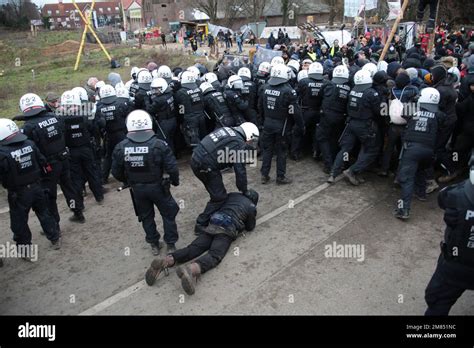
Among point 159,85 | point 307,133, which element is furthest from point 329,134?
point 159,85

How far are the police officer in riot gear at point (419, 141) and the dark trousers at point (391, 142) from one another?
31.3 inches

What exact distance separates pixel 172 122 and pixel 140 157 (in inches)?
151

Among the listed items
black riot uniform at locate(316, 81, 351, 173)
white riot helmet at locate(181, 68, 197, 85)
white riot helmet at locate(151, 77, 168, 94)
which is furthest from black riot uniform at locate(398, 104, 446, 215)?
white riot helmet at locate(151, 77, 168, 94)

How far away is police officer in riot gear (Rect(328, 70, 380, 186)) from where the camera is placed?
285 inches

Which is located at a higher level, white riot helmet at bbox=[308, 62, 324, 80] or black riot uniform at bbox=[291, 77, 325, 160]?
white riot helmet at bbox=[308, 62, 324, 80]

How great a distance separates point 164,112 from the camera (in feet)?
29.0

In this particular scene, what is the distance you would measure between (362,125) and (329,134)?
98cm

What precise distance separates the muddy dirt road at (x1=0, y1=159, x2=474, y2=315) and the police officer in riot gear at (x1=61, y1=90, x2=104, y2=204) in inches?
25.2

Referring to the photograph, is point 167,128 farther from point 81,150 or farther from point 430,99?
point 430,99

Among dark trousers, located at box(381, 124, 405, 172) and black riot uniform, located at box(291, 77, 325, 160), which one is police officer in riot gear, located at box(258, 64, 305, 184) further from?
dark trousers, located at box(381, 124, 405, 172)

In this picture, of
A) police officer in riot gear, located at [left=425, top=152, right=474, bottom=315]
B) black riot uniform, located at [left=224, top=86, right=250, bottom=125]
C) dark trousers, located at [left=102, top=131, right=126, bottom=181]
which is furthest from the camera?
black riot uniform, located at [left=224, top=86, right=250, bottom=125]

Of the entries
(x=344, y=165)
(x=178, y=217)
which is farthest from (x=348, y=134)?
(x=178, y=217)
